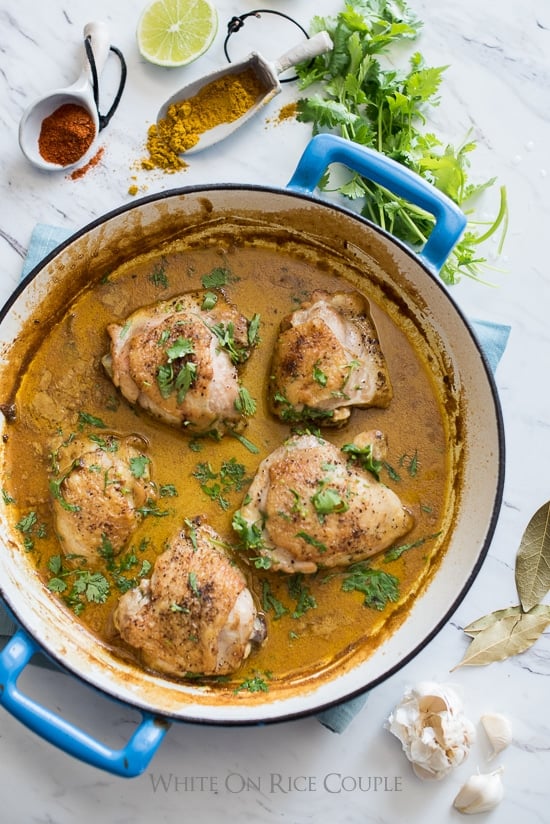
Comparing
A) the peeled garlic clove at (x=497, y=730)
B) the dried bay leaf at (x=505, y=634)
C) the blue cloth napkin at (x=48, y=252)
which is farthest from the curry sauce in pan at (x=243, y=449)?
the peeled garlic clove at (x=497, y=730)

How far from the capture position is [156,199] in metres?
3.09

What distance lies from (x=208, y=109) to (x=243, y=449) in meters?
1.40

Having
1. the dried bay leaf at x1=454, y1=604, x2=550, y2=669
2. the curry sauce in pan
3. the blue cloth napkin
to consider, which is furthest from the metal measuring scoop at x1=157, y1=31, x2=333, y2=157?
the dried bay leaf at x1=454, y1=604, x2=550, y2=669

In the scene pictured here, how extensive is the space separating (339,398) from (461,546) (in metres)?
0.74

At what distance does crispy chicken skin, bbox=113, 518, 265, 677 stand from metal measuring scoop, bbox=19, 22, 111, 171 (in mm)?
1650

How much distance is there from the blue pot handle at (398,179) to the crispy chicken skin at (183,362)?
682 millimetres

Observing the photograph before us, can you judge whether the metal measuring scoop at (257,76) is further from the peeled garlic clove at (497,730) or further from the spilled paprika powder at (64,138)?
the peeled garlic clove at (497,730)

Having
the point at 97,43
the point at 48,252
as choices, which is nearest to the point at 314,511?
the point at 48,252

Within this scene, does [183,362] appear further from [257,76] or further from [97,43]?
[97,43]

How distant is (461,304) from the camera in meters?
3.49

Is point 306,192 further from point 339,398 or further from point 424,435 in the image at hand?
point 424,435

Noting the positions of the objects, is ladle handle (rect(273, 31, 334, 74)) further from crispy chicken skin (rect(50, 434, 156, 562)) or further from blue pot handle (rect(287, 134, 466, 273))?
crispy chicken skin (rect(50, 434, 156, 562))

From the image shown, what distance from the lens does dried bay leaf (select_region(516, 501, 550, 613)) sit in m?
3.39

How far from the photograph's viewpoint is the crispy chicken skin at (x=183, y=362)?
311cm
